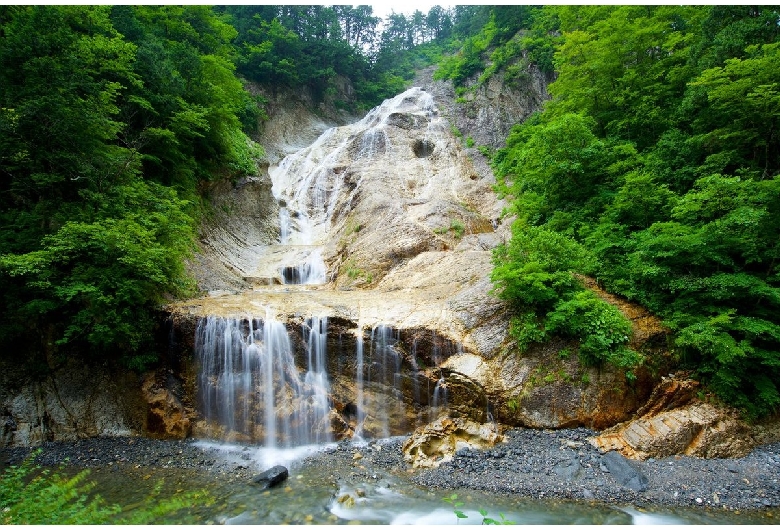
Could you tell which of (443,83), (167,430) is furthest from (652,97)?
(443,83)

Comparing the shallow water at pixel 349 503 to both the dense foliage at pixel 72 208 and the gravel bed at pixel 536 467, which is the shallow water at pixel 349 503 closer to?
the gravel bed at pixel 536 467

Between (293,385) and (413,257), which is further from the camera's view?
(413,257)

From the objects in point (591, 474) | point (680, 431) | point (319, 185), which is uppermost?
point (319, 185)

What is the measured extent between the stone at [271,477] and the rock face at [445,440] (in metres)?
2.52

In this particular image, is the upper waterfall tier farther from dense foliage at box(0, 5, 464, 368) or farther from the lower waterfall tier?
dense foliage at box(0, 5, 464, 368)

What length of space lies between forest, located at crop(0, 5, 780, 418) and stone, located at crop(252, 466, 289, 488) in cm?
429

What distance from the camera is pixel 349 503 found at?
6.79m

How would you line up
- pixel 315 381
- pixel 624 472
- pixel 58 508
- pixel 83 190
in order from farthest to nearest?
pixel 315 381, pixel 83 190, pixel 624 472, pixel 58 508

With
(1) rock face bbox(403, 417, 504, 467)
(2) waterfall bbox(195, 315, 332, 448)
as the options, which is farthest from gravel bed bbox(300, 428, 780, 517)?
(2) waterfall bbox(195, 315, 332, 448)

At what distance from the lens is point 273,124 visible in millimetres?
32406

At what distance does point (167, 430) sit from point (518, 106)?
25.4 metres

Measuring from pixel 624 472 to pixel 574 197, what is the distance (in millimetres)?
7772

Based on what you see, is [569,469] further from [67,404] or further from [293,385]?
[67,404]

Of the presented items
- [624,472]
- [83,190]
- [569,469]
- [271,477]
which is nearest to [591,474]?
[569,469]
